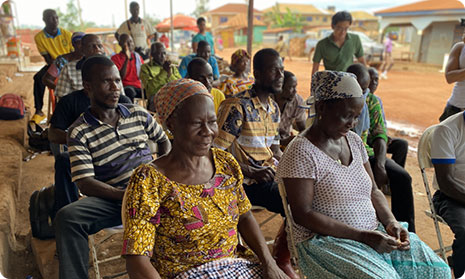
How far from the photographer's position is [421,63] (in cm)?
2069

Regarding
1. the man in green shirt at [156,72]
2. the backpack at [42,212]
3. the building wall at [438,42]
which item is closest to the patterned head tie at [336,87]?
the backpack at [42,212]

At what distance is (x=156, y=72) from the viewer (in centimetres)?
564

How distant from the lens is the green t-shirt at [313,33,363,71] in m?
5.00

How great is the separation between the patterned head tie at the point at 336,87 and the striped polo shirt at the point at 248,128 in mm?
837

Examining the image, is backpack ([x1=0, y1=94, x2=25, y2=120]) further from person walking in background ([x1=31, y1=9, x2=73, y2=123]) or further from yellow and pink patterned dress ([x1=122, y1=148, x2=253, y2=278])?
yellow and pink patterned dress ([x1=122, y1=148, x2=253, y2=278])

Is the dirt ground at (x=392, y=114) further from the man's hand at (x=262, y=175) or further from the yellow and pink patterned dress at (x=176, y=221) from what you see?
the yellow and pink patterned dress at (x=176, y=221)

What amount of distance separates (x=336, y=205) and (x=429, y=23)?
21081mm

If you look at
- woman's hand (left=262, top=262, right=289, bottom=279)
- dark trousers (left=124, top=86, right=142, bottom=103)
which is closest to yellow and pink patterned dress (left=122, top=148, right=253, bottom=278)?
woman's hand (left=262, top=262, right=289, bottom=279)

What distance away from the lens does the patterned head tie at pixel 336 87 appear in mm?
1943

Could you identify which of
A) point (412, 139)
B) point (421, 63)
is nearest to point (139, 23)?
point (412, 139)

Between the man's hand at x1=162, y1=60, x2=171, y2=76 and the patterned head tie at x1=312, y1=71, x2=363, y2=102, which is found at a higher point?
the patterned head tie at x1=312, y1=71, x2=363, y2=102

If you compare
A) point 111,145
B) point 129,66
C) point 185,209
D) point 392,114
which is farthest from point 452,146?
point 392,114

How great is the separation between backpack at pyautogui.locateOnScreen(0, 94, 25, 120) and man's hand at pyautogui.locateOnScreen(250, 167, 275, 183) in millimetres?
5253

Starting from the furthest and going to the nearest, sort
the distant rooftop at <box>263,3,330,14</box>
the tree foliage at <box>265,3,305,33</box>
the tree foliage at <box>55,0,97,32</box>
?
1. the distant rooftop at <box>263,3,330,14</box>
2. the tree foliage at <box>265,3,305,33</box>
3. the tree foliage at <box>55,0,97,32</box>
